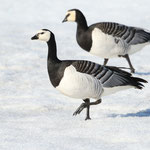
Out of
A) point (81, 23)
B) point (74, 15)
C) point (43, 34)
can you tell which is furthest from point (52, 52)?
point (74, 15)

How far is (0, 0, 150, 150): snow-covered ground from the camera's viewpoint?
27.6 feet

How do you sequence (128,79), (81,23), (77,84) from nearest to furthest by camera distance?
(77,84) → (128,79) → (81,23)

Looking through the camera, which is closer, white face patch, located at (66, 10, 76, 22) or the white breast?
the white breast

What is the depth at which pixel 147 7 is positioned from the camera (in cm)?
2633

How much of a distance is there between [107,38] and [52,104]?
3137mm

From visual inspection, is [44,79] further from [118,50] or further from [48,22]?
[48,22]

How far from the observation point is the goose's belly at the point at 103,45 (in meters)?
14.1

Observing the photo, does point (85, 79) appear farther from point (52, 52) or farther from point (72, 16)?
point (72, 16)

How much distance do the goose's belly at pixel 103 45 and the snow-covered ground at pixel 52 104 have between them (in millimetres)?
1166

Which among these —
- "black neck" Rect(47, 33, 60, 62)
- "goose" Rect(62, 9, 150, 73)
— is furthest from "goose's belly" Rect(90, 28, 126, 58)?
"black neck" Rect(47, 33, 60, 62)

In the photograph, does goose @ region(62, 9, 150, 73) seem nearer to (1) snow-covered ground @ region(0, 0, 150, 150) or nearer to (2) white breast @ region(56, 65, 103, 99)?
(1) snow-covered ground @ region(0, 0, 150, 150)

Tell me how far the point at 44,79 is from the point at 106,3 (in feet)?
42.5

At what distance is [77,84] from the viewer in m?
9.80

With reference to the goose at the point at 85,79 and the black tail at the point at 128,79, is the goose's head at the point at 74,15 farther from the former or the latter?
the black tail at the point at 128,79
